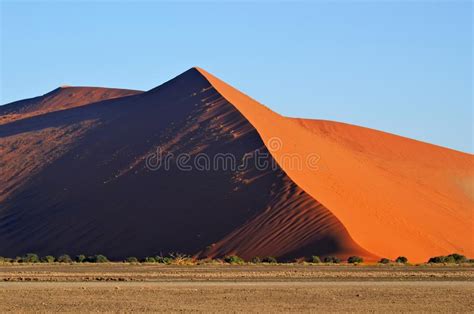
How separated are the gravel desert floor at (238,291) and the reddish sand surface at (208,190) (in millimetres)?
14418

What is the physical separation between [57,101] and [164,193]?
1506 inches

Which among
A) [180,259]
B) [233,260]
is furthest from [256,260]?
[180,259]

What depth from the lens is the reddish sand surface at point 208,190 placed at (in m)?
51.3

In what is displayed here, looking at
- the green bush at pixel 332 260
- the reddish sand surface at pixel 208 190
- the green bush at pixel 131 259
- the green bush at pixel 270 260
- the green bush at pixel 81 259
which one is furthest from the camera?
the reddish sand surface at pixel 208 190

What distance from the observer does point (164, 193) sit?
57.7 m

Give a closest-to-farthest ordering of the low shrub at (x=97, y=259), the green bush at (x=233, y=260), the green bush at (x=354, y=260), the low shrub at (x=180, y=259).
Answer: the green bush at (x=354, y=260), the green bush at (x=233, y=260), the low shrub at (x=180, y=259), the low shrub at (x=97, y=259)

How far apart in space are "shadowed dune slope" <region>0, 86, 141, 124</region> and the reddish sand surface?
8.96 meters

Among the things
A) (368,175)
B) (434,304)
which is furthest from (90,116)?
(434,304)

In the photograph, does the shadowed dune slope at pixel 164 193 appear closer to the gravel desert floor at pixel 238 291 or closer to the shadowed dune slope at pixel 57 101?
the shadowed dune slope at pixel 57 101

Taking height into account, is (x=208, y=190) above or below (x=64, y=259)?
above

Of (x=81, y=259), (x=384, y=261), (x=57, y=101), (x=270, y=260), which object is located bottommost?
(x=81, y=259)

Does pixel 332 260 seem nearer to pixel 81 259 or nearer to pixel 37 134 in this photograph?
pixel 81 259

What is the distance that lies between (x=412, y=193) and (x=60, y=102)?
3967 centimetres

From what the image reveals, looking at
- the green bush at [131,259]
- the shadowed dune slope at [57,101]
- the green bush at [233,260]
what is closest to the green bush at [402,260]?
the green bush at [233,260]
